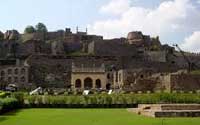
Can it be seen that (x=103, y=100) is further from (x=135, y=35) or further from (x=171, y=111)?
(x=135, y=35)

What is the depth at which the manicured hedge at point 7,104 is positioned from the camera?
3046cm

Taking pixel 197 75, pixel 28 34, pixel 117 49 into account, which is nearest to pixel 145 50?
pixel 117 49

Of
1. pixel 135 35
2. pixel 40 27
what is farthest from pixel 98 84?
pixel 40 27

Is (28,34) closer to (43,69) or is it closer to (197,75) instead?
(43,69)

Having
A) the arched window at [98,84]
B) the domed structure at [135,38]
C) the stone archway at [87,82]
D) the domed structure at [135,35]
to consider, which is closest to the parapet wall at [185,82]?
the arched window at [98,84]

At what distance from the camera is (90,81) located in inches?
3231

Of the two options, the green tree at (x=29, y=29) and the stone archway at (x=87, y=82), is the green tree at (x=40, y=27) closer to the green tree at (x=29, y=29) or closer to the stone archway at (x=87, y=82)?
the green tree at (x=29, y=29)

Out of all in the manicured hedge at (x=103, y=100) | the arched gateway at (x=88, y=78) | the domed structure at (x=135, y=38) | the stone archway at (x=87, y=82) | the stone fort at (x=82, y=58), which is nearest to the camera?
the manicured hedge at (x=103, y=100)

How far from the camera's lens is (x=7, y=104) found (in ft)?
108

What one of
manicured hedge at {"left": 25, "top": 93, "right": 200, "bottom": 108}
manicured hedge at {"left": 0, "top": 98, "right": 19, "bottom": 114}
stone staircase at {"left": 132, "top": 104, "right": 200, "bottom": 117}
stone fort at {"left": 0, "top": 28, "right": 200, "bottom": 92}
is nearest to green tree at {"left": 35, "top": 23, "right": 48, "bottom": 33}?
stone fort at {"left": 0, "top": 28, "right": 200, "bottom": 92}

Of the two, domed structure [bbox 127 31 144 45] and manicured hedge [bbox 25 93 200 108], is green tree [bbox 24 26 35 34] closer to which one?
domed structure [bbox 127 31 144 45]

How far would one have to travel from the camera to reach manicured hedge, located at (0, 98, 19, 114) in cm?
3046

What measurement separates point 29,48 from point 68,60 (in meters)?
9.76

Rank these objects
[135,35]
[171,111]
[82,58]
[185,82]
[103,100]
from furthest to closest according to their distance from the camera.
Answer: [135,35] → [82,58] → [185,82] → [103,100] → [171,111]
